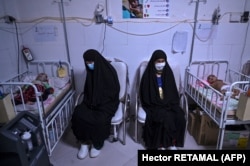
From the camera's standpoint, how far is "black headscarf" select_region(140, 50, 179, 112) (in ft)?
6.46

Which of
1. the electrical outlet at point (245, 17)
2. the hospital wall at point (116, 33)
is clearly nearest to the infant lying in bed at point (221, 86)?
the hospital wall at point (116, 33)

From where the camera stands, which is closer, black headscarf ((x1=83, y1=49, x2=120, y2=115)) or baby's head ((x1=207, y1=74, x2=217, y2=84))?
black headscarf ((x1=83, y1=49, x2=120, y2=115))

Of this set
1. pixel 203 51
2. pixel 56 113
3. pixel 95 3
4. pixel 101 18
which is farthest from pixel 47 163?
pixel 203 51

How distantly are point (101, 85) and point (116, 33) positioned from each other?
0.70 metres

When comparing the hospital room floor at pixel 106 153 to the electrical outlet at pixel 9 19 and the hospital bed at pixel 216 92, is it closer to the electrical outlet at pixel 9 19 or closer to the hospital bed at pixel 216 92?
the hospital bed at pixel 216 92

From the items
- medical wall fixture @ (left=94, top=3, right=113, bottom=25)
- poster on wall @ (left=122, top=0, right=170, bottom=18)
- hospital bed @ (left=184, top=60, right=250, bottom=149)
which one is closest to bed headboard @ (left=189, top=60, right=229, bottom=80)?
hospital bed @ (left=184, top=60, right=250, bottom=149)

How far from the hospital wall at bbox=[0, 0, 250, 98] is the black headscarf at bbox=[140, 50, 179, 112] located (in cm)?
37

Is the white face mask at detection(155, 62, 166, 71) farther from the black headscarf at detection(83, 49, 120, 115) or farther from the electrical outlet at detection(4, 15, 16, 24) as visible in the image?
the electrical outlet at detection(4, 15, 16, 24)

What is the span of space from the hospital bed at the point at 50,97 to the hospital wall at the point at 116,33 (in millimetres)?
117

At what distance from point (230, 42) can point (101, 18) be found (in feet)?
5.33

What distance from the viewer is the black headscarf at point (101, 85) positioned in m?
1.90

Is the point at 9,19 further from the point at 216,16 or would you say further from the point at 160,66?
the point at 216,16

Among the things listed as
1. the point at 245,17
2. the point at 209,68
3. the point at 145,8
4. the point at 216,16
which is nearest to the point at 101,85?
the point at 145,8

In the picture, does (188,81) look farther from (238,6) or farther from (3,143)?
(3,143)
